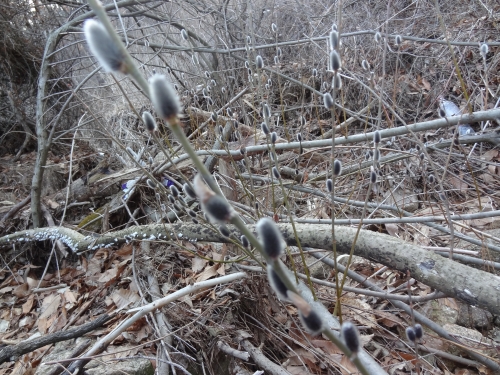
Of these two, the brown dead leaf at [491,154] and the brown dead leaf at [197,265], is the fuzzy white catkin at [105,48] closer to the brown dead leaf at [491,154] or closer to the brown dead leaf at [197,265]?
the brown dead leaf at [197,265]

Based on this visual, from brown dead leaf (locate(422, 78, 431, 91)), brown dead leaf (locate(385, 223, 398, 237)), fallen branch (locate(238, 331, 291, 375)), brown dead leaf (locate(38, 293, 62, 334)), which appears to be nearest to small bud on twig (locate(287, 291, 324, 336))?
fallen branch (locate(238, 331, 291, 375))

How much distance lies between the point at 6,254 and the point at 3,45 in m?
3.68

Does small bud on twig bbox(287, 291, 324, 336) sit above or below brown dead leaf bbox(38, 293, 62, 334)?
above

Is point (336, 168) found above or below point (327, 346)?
above

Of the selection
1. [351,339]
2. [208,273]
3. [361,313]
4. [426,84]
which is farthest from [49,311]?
[426,84]

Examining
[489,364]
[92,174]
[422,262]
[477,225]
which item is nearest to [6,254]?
[92,174]

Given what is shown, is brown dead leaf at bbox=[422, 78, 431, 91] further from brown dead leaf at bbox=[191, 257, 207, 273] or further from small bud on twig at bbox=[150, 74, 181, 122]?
small bud on twig at bbox=[150, 74, 181, 122]

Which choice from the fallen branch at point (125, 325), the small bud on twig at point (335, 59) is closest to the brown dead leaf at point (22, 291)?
the fallen branch at point (125, 325)

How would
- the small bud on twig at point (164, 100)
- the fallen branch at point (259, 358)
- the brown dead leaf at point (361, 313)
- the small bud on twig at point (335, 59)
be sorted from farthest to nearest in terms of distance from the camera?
the brown dead leaf at point (361, 313), the fallen branch at point (259, 358), the small bud on twig at point (335, 59), the small bud on twig at point (164, 100)

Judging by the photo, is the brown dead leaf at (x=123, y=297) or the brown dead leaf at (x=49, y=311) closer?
the brown dead leaf at (x=123, y=297)

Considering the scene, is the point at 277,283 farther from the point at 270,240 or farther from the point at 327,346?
the point at 327,346

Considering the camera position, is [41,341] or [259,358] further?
[41,341]

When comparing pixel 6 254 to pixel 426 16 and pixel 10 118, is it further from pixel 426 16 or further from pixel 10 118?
pixel 426 16

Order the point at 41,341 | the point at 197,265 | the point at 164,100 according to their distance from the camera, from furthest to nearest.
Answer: the point at 197,265, the point at 41,341, the point at 164,100
